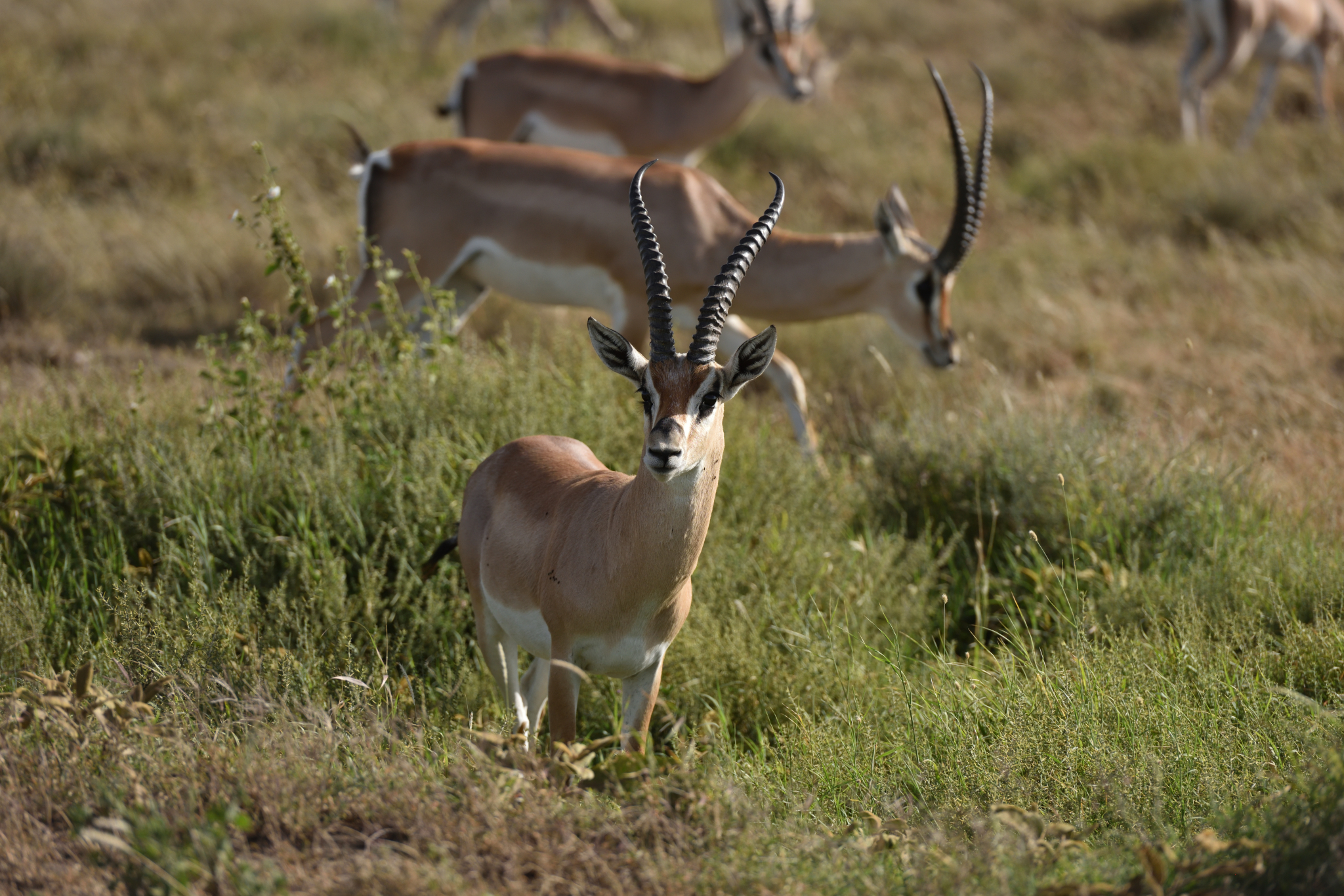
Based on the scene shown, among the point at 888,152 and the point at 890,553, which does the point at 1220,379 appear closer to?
the point at 890,553

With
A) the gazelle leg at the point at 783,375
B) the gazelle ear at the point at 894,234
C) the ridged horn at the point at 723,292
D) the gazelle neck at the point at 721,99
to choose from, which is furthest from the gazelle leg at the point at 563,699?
the gazelle neck at the point at 721,99

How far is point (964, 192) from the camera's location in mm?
6316

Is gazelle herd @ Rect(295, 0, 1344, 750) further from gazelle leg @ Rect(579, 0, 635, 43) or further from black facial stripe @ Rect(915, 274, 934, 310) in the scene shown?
gazelle leg @ Rect(579, 0, 635, 43)

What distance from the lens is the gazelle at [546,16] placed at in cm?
1480

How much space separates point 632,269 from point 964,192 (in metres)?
1.80

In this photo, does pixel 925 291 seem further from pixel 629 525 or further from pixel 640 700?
pixel 629 525

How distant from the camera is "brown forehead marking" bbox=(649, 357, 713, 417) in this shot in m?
2.88

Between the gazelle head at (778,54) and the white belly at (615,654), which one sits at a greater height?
the gazelle head at (778,54)

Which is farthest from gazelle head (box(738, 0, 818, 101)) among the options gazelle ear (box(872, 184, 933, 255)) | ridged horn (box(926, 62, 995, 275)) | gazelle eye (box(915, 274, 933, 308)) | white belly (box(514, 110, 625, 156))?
gazelle eye (box(915, 274, 933, 308))

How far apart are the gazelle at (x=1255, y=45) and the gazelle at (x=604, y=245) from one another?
26.3 feet

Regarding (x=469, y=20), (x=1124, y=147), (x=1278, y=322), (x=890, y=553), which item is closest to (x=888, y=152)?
(x=1124, y=147)

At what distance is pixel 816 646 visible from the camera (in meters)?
3.97

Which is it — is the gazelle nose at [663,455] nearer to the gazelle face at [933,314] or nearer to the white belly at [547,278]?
the white belly at [547,278]

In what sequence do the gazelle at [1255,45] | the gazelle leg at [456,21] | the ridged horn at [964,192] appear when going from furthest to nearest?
the gazelle leg at [456,21] → the gazelle at [1255,45] → the ridged horn at [964,192]
